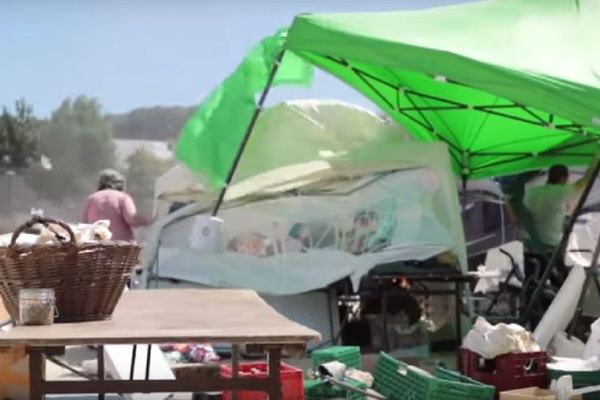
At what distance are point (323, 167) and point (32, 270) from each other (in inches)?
206

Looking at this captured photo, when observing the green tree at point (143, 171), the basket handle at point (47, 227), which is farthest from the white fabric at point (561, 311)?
the green tree at point (143, 171)

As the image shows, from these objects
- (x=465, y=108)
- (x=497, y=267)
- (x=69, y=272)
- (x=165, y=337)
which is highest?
(x=465, y=108)

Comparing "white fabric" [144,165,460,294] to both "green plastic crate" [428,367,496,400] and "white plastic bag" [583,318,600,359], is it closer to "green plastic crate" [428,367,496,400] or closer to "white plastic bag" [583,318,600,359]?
"white plastic bag" [583,318,600,359]

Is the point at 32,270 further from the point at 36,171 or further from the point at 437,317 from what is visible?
the point at 36,171

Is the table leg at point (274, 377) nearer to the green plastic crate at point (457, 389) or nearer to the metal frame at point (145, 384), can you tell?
the metal frame at point (145, 384)

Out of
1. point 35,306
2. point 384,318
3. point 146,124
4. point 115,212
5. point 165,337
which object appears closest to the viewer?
point 165,337

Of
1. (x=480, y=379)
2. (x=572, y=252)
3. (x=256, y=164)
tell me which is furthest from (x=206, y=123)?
(x=480, y=379)

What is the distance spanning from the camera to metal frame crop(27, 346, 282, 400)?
2666 millimetres

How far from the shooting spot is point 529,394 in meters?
4.95

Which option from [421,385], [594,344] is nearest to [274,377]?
[421,385]

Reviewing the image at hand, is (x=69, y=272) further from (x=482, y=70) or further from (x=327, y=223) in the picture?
(x=327, y=223)

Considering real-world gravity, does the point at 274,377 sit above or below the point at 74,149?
below

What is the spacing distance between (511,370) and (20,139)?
47.3 feet

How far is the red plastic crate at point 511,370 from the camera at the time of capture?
5.26 m
